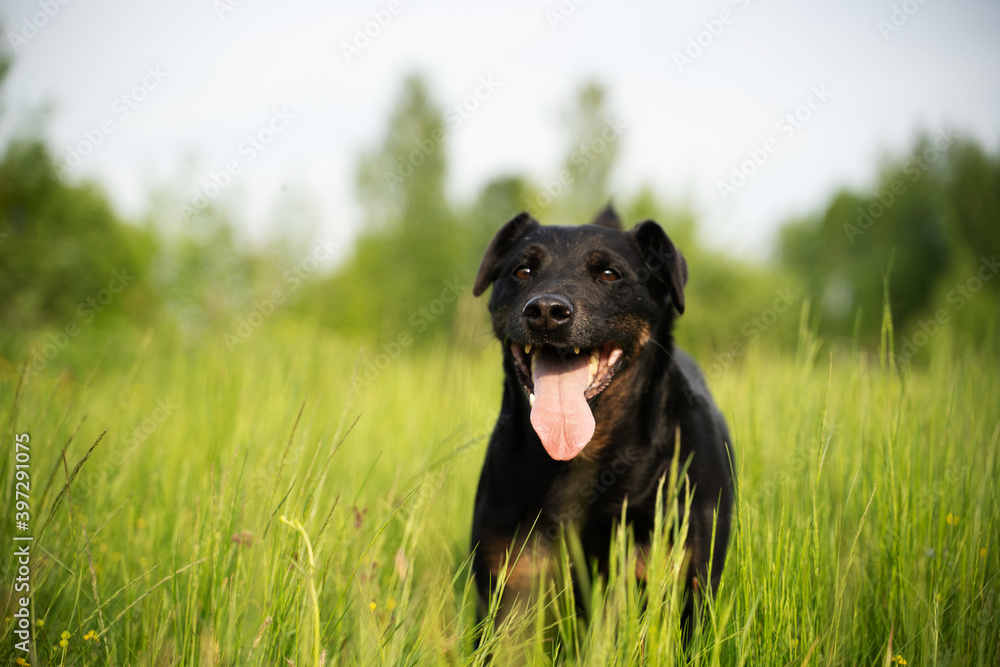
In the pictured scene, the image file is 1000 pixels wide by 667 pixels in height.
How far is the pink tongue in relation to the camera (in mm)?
2393

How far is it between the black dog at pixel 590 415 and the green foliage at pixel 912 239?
51.8ft

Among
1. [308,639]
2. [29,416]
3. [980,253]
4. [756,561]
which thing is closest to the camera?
[308,639]

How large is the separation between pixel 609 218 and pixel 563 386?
6.85 feet

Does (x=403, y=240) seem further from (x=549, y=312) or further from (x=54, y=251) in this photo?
(x=549, y=312)

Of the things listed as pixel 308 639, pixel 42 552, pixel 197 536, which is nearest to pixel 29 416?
pixel 42 552

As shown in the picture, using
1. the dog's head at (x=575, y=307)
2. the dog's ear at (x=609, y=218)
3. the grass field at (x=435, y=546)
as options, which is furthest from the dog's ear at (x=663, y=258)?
the dog's ear at (x=609, y=218)

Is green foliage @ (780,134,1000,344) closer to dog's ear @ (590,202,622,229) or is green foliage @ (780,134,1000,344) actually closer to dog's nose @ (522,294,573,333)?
dog's ear @ (590,202,622,229)

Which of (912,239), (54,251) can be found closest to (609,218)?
(54,251)

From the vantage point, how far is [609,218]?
13.9ft

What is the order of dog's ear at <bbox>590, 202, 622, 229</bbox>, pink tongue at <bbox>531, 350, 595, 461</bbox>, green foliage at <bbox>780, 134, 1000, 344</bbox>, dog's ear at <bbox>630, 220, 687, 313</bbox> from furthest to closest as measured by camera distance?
green foliage at <bbox>780, 134, 1000, 344</bbox> < dog's ear at <bbox>590, 202, 622, 229</bbox> < dog's ear at <bbox>630, 220, 687, 313</bbox> < pink tongue at <bbox>531, 350, 595, 461</bbox>

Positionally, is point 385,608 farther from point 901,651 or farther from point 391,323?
point 391,323

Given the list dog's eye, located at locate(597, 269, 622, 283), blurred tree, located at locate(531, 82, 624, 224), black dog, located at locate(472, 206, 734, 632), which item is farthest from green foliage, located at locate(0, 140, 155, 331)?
blurred tree, located at locate(531, 82, 624, 224)

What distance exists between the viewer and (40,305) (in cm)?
962

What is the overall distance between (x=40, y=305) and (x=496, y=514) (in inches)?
418
